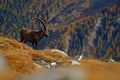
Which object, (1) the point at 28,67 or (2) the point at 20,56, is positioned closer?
(1) the point at 28,67

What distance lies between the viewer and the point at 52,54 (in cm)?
2036

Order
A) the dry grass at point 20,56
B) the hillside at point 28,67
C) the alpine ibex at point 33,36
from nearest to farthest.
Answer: the hillside at point 28,67
the dry grass at point 20,56
the alpine ibex at point 33,36

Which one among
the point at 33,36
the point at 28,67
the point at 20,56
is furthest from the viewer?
the point at 33,36

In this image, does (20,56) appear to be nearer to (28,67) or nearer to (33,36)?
(28,67)

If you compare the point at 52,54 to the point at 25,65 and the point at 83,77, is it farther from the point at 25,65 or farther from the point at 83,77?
the point at 83,77

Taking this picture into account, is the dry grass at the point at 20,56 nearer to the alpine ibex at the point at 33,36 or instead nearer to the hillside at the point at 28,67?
the hillside at the point at 28,67

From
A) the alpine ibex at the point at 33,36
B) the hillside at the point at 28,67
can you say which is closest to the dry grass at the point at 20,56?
the hillside at the point at 28,67

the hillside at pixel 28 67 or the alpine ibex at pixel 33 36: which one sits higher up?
the hillside at pixel 28 67

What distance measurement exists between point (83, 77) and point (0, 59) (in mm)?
2668

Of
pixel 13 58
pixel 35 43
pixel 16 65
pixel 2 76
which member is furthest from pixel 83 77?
pixel 35 43

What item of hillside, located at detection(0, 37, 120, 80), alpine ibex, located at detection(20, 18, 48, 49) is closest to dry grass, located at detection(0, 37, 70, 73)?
hillside, located at detection(0, 37, 120, 80)

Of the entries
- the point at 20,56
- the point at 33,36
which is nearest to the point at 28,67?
the point at 20,56

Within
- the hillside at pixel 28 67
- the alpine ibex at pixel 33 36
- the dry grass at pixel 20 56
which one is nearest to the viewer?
the hillside at pixel 28 67

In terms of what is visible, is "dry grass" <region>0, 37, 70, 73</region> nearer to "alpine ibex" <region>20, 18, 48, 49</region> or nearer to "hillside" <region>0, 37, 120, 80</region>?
"hillside" <region>0, 37, 120, 80</region>
